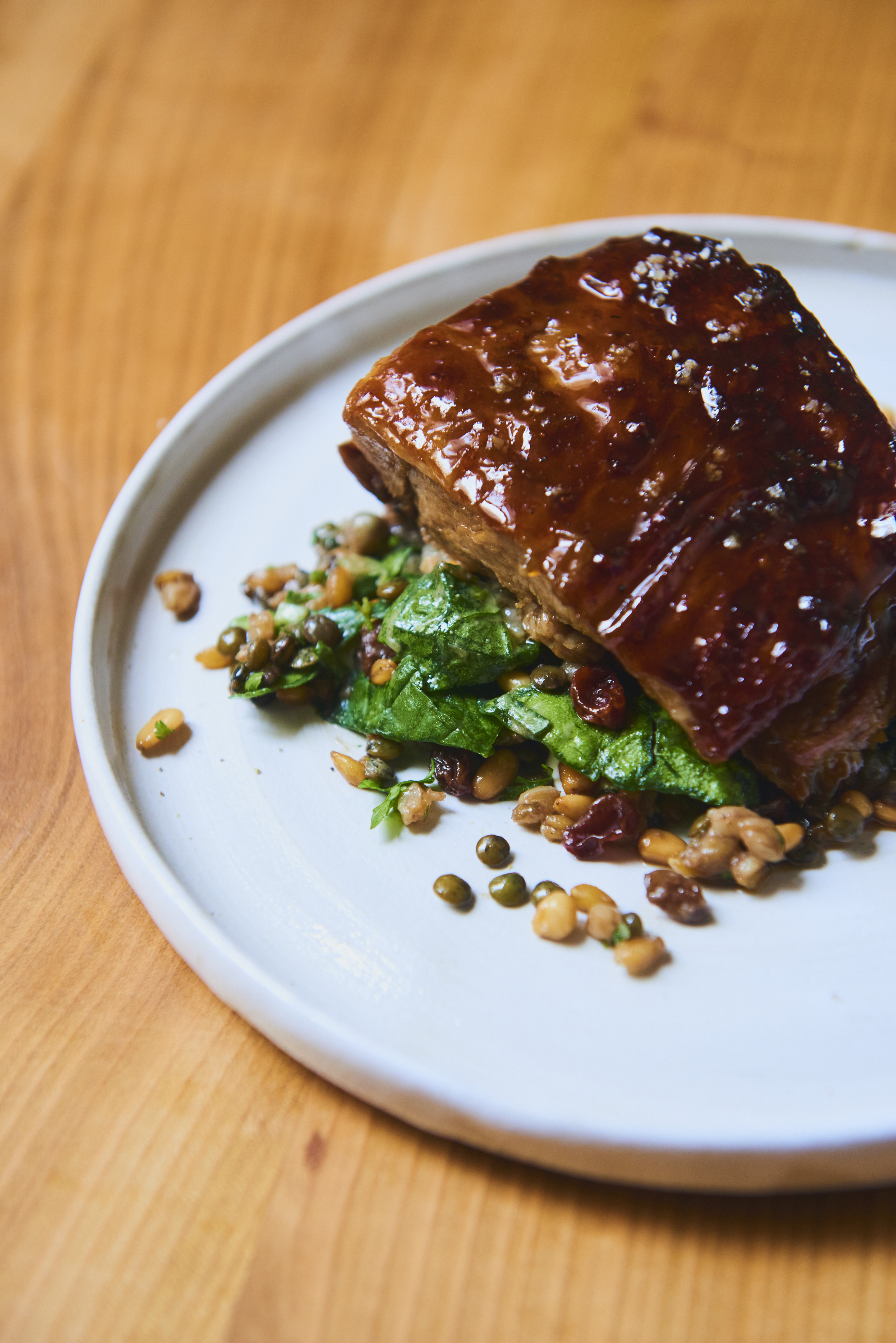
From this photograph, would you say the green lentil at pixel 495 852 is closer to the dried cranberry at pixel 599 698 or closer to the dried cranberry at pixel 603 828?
the dried cranberry at pixel 603 828

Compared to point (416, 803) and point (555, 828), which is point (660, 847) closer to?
point (555, 828)

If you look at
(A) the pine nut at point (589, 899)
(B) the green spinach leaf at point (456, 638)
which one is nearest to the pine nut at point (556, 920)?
(A) the pine nut at point (589, 899)

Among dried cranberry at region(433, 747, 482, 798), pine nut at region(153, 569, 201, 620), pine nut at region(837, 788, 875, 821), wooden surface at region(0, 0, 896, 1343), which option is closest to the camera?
wooden surface at region(0, 0, 896, 1343)

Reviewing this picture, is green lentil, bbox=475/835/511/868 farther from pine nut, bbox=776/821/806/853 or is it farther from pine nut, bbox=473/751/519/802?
pine nut, bbox=776/821/806/853

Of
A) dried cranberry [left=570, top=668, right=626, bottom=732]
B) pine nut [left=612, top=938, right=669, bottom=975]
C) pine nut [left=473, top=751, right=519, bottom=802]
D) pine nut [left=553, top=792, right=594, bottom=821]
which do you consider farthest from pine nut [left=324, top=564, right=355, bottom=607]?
pine nut [left=612, top=938, right=669, bottom=975]

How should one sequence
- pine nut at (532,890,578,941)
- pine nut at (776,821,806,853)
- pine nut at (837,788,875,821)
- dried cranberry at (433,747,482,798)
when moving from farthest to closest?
dried cranberry at (433,747,482,798) < pine nut at (837,788,875,821) < pine nut at (776,821,806,853) < pine nut at (532,890,578,941)

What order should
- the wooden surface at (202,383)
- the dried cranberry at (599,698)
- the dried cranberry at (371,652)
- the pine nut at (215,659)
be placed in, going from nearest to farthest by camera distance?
the wooden surface at (202,383) → the dried cranberry at (599,698) → the dried cranberry at (371,652) → the pine nut at (215,659)

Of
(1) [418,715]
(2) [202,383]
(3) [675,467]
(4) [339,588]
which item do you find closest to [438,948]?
(1) [418,715]

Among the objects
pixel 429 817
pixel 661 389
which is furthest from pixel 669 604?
pixel 429 817
